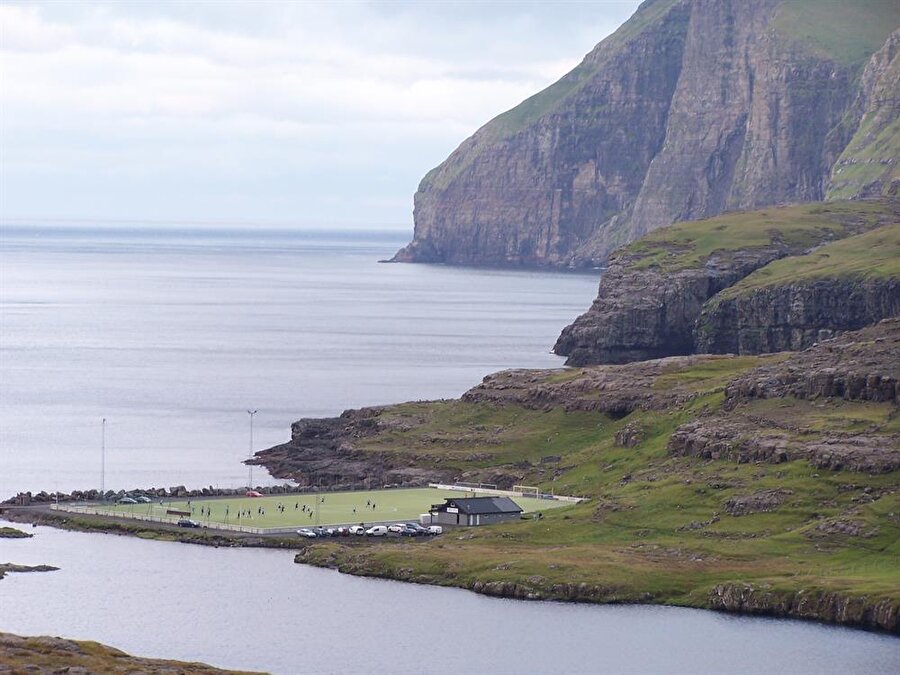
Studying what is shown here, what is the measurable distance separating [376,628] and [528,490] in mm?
55702

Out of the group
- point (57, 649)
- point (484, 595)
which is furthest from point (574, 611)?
point (57, 649)

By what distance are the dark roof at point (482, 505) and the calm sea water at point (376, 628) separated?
2150 centimetres

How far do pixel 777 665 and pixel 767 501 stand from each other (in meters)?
39.1

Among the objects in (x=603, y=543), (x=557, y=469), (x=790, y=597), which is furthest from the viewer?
(x=557, y=469)

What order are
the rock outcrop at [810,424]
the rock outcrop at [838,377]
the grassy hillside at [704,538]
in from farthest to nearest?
the rock outcrop at [838,377] < the rock outcrop at [810,424] < the grassy hillside at [704,538]

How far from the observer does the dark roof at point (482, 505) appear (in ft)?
571

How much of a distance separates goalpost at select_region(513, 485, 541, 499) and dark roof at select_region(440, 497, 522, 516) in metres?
11.8

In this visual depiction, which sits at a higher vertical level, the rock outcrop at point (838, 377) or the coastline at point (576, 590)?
the rock outcrop at point (838, 377)

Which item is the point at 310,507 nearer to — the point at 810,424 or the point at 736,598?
the point at 810,424

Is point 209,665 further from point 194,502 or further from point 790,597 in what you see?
point 194,502

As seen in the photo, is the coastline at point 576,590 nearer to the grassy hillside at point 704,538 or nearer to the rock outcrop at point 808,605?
the rock outcrop at point 808,605

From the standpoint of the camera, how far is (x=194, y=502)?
186m

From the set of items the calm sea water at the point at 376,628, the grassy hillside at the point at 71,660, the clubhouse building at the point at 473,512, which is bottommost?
the calm sea water at the point at 376,628

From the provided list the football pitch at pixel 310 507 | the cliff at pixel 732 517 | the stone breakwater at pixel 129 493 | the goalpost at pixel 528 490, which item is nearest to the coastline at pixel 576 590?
the cliff at pixel 732 517
